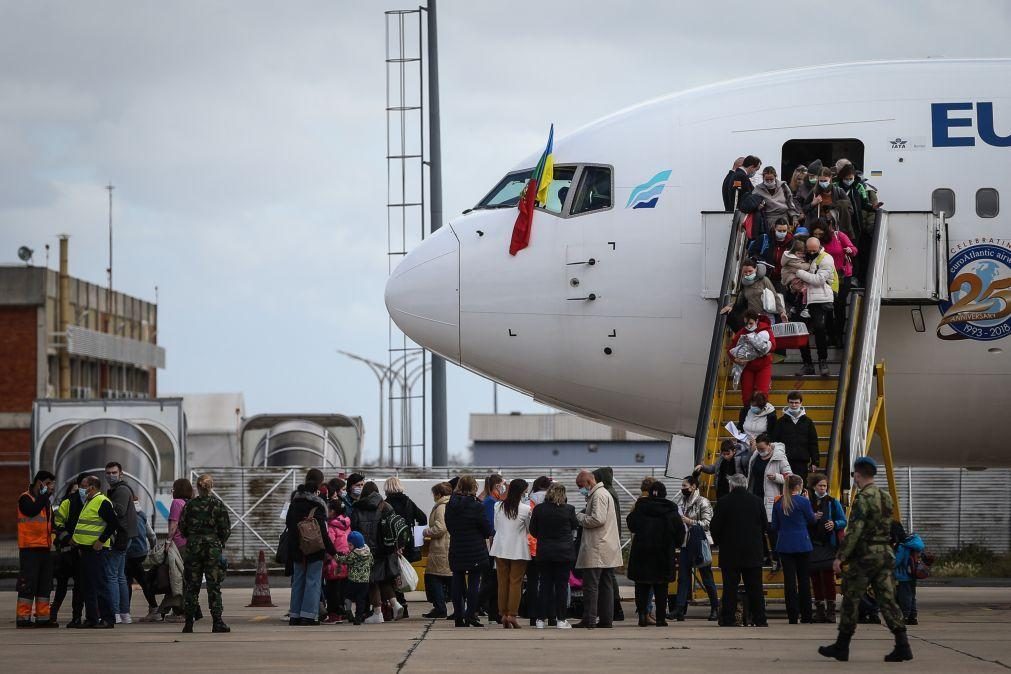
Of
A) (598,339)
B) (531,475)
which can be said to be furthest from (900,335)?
(531,475)

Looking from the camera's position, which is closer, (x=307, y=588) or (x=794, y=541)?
(x=794, y=541)

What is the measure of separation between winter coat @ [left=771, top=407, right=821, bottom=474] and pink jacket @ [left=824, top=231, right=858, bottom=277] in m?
1.93

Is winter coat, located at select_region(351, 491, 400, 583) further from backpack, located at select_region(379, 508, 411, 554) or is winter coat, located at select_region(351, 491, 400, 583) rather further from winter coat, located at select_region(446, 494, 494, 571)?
winter coat, located at select_region(446, 494, 494, 571)

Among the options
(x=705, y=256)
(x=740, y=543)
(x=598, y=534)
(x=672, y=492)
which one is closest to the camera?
(x=740, y=543)

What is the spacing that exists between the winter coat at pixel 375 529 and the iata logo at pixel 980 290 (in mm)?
7243

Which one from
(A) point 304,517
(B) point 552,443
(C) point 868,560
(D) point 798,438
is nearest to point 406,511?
(A) point 304,517

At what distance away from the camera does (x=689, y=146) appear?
58.1 ft

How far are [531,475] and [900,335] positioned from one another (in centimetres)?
1717

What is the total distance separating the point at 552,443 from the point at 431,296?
4861cm

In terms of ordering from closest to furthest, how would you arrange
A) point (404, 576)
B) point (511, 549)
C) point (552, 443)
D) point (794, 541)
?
1. point (794, 541)
2. point (511, 549)
3. point (404, 576)
4. point (552, 443)

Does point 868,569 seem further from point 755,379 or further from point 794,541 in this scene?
point 755,379

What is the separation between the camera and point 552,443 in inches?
2611

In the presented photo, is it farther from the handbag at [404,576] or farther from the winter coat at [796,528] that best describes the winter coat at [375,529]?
the winter coat at [796,528]

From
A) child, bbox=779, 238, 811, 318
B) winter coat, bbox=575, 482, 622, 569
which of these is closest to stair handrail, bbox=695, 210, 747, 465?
child, bbox=779, 238, 811, 318
